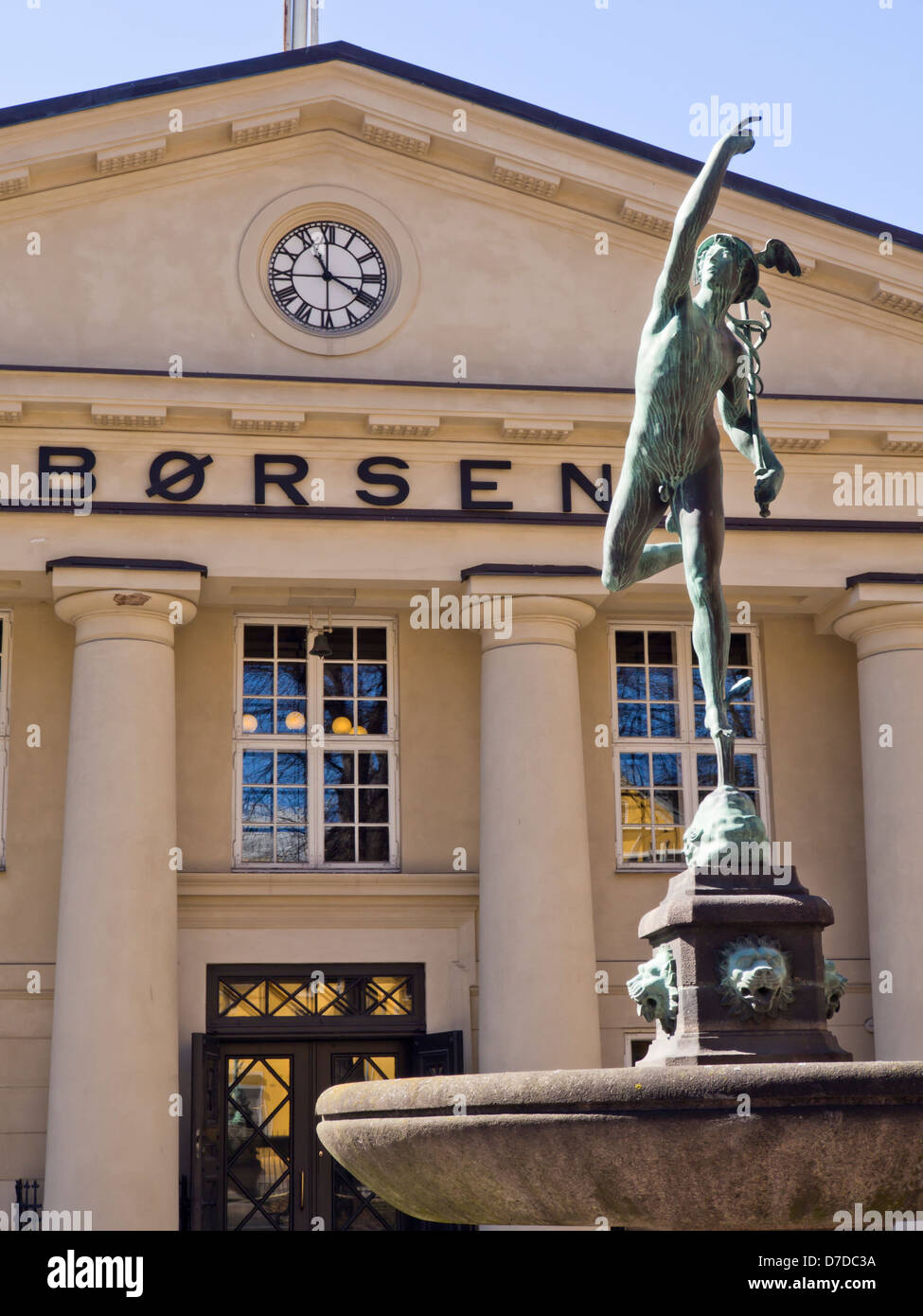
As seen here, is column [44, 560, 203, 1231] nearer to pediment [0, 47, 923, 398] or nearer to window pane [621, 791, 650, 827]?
pediment [0, 47, 923, 398]

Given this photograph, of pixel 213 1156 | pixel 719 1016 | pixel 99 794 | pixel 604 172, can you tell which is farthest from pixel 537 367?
pixel 719 1016

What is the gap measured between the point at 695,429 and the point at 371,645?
12.7 metres

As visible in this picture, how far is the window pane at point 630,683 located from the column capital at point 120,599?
505 cm

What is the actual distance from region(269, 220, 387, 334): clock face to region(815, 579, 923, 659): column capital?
20.1 ft

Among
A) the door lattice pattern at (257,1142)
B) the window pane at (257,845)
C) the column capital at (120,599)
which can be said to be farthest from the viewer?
the window pane at (257,845)

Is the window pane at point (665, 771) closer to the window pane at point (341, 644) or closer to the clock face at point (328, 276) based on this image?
the window pane at point (341, 644)

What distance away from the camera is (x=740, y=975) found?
6.93m

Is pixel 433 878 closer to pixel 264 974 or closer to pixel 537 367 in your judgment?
pixel 264 974

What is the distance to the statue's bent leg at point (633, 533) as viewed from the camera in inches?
306

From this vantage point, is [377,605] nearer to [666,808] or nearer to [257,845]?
[257,845]

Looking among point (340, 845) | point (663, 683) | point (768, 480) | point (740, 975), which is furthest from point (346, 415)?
point (740, 975)

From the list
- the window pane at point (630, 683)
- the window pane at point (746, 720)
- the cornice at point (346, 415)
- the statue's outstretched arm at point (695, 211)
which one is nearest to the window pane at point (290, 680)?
the cornice at point (346, 415)

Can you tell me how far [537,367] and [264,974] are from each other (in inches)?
282

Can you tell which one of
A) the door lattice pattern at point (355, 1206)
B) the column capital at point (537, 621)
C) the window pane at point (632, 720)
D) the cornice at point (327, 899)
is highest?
the column capital at point (537, 621)
